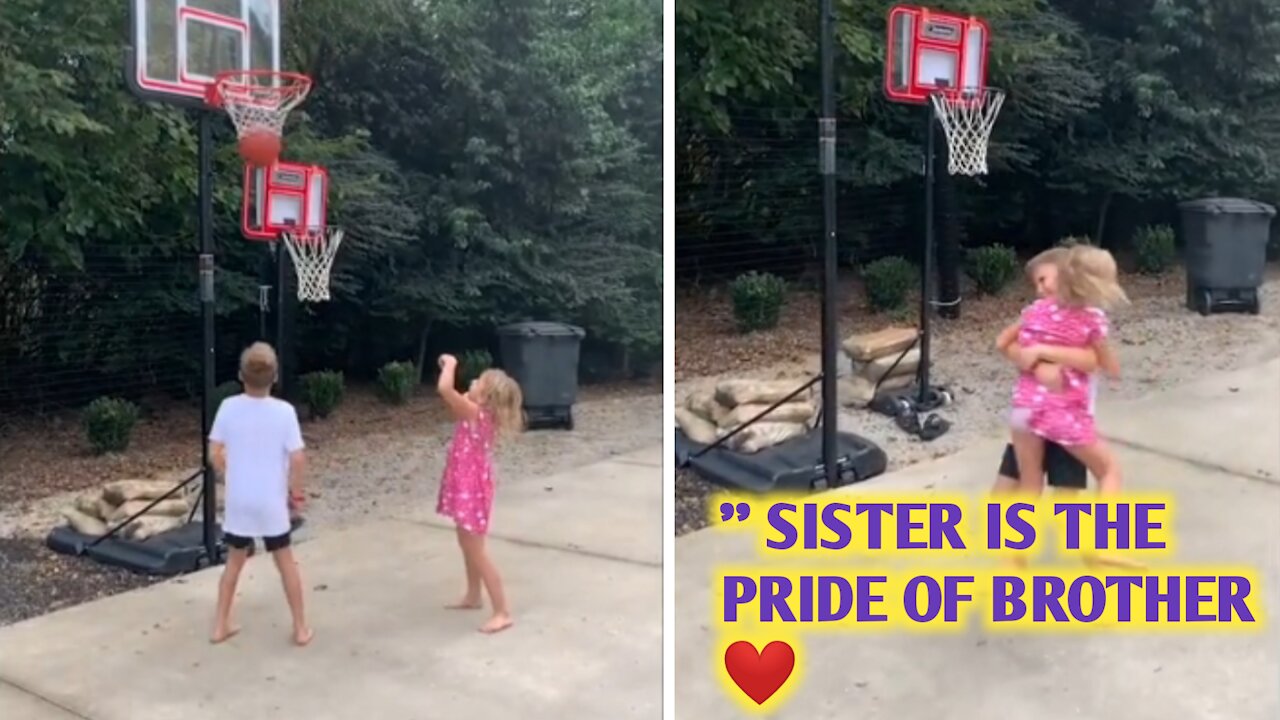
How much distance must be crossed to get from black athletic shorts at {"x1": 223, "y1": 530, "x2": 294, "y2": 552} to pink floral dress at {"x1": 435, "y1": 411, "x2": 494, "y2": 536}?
36 cm

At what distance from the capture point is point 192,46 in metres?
2.83

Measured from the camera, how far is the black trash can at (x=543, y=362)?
9.70 feet

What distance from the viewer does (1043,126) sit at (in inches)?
109

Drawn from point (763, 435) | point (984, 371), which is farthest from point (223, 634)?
point (984, 371)

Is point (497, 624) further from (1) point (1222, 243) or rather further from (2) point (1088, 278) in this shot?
(1) point (1222, 243)

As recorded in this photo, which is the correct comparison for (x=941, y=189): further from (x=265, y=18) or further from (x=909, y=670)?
(x=265, y=18)

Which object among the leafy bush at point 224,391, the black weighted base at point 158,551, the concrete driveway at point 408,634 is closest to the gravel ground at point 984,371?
the concrete driveway at point 408,634

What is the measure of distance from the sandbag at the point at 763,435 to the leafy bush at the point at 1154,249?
80 cm

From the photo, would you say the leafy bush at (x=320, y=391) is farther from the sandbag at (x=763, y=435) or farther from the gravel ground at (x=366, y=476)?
the sandbag at (x=763, y=435)

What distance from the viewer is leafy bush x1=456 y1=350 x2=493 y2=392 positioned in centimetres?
296

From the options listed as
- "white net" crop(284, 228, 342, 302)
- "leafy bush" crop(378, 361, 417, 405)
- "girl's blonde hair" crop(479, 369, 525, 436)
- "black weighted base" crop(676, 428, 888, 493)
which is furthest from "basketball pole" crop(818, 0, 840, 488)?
"white net" crop(284, 228, 342, 302)

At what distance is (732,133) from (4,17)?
1.62m

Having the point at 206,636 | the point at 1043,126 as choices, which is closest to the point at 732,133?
the point at 1043,126

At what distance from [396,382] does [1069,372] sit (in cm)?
147
